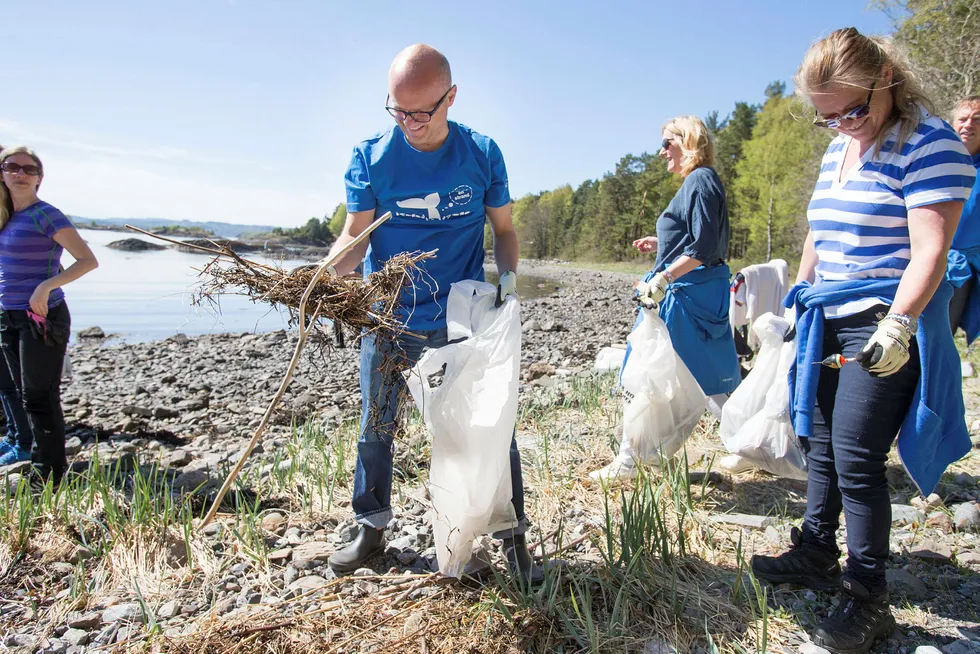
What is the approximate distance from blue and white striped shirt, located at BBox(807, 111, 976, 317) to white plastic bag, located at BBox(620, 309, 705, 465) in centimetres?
104

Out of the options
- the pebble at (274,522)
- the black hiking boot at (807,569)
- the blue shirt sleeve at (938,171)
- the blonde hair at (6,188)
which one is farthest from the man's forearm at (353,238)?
the blonde hair at (6,188)

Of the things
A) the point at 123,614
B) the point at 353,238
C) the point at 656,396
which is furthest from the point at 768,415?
the point at 123,614

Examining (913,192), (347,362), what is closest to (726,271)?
(913,192)

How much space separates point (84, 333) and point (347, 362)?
7.76 meters

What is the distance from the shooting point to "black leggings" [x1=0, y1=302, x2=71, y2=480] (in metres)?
3.33

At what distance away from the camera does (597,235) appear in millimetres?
52000

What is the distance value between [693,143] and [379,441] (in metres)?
2.12

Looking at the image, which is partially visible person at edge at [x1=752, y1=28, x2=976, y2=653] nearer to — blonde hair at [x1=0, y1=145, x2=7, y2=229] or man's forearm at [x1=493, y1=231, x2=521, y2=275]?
man's forearm at [x1=493, y1=231, x2=521, y2=275]

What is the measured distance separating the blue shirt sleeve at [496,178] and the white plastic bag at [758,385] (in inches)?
58.8

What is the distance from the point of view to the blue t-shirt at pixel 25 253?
3.33 m

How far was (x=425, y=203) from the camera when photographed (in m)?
2.09

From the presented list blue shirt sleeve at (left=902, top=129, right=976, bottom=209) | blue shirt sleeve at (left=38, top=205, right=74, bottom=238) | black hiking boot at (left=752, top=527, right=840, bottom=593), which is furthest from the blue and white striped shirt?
blue shirt sleeve at (left=38, top=205, right=74, bottom=238)

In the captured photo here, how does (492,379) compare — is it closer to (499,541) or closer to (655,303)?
(499,541)

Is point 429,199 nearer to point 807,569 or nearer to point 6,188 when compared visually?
point 807,569
